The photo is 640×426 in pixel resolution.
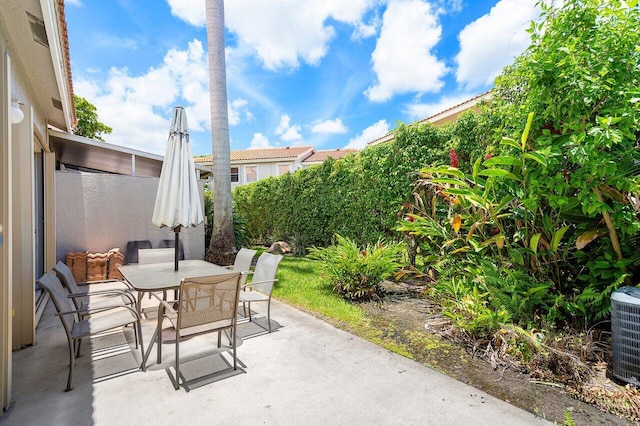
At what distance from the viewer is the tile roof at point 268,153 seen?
92.3ft

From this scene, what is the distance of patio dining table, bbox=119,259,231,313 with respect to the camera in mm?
3754

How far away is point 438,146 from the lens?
6680 mm

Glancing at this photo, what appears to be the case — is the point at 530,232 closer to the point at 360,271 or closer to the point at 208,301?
the point at 360,271

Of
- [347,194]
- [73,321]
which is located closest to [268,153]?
[347,194]

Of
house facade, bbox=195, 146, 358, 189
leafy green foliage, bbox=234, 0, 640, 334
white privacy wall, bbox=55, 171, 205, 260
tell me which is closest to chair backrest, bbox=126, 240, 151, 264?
white privacy wall, bbox=55, 171, 205, 260

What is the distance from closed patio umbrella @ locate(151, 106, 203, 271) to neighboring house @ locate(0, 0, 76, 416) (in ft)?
5.29

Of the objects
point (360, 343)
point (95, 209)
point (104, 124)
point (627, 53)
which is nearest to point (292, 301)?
point (360, 343)

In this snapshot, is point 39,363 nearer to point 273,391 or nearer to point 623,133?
point 273,391

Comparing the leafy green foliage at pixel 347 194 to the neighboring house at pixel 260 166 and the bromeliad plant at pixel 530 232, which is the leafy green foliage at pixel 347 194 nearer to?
the bromeliad plant at pixel 530 232

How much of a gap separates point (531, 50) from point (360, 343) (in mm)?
4361

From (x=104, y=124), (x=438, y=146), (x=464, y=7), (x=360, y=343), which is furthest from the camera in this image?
(x=104, y=124)

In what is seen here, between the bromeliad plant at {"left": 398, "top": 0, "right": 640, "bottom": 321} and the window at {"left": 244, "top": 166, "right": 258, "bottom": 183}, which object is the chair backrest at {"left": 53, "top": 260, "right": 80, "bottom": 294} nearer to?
the bromeliad plant at {"left": 398, "top": 0, "right": 640, "bottom": 321}

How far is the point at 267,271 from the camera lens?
4.95 metres

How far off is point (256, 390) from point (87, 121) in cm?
2535
